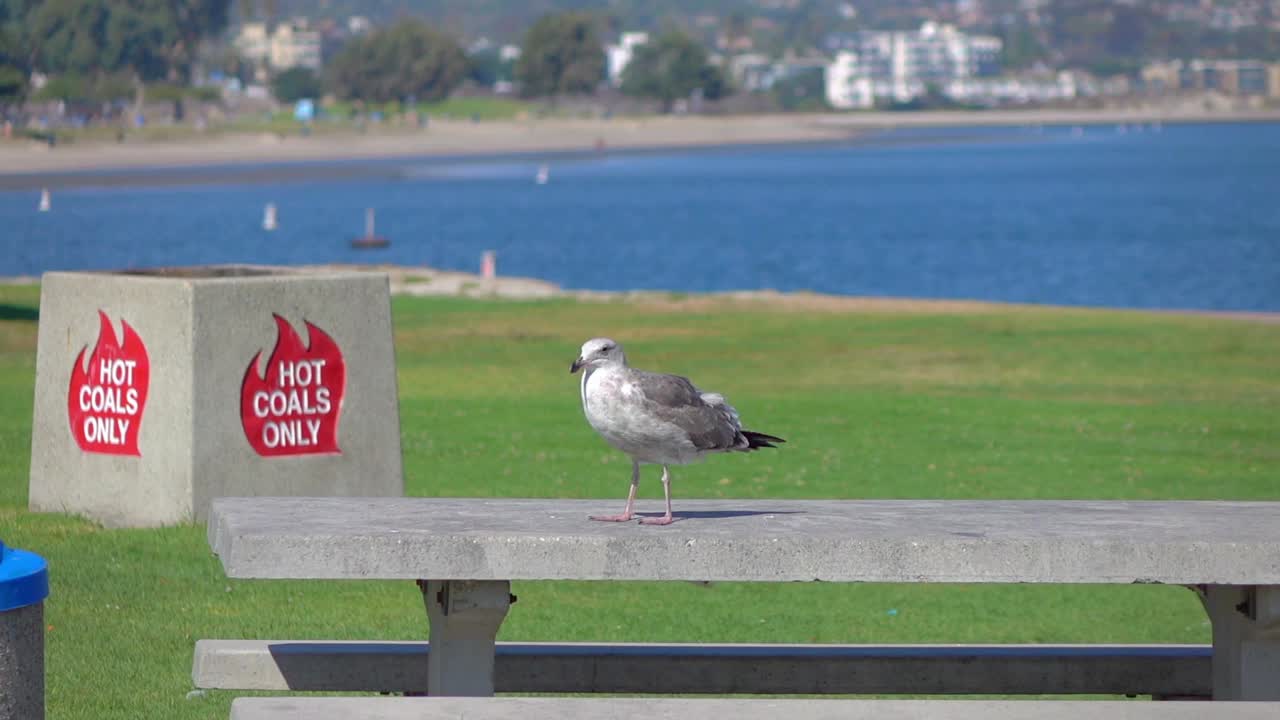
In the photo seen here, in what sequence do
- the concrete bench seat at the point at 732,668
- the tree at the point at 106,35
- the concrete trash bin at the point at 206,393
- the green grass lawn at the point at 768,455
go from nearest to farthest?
the concrete bench seat at the point at 732,668 → the green grass lawn at the point at 768,455 → the concrete trash bin at the point at 206,393 → the tree at the point at 106,35

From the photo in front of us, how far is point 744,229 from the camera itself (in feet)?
289

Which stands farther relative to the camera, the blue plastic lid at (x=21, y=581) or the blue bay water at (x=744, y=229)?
the blue bay water at (x=744, y=229)

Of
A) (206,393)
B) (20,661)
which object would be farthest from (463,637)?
(206,393)

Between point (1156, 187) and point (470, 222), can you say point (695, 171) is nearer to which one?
point (1156, 187)

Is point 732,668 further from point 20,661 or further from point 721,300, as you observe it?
point 721,300

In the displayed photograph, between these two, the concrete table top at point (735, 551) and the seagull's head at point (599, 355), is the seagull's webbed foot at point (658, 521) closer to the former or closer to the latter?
the concrete table top at point (735, 551)

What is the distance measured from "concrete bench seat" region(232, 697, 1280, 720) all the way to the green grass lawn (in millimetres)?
650

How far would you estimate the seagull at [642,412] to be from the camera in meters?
5.94

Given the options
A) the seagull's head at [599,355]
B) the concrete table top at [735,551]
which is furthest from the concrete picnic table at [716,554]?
the seagull's head at [599,355]

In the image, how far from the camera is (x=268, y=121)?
19538 centimetres

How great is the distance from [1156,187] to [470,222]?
59.7m

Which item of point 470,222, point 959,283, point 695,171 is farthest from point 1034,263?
point 695,171

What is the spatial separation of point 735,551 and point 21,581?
79.5 inches

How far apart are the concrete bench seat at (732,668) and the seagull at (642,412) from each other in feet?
2.84
